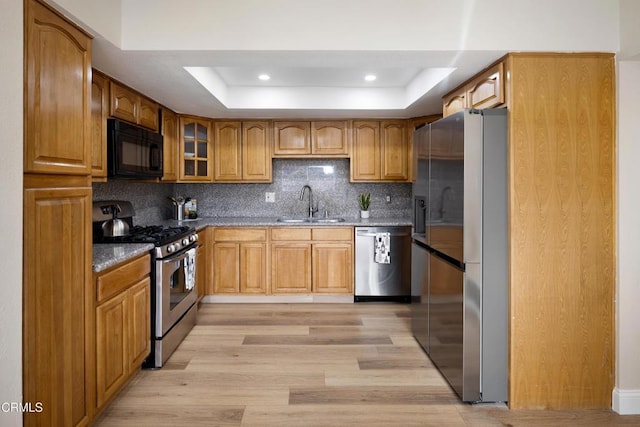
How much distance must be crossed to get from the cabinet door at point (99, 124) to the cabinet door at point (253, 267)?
2017mm

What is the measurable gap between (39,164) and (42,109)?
0.24 meters

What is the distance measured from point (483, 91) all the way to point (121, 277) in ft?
8.45

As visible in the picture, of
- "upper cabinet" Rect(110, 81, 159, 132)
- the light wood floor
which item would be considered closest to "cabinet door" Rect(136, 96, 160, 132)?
"upper cabinet" Rect(110, 81, 159, 132)

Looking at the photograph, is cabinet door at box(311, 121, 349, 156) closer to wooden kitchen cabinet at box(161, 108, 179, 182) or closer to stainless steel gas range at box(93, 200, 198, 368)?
wooden kitchen cabinet at box(161, 108, 179, 182)

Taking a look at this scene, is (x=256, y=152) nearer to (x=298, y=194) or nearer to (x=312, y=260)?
(x=298, y=194)

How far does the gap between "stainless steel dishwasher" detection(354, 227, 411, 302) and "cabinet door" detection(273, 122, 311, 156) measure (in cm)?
119

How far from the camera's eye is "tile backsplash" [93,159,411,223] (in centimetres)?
567

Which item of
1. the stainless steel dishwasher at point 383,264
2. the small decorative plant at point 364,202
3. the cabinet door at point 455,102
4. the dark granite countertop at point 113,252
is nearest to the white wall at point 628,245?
the cabinet door at point 455,102

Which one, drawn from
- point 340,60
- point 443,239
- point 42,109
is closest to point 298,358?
point 443,239

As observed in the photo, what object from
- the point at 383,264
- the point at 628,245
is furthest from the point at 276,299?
the point at 628,245

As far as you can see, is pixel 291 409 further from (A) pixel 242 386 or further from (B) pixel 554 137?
(B) pixel 554 137

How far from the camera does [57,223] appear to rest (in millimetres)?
2012

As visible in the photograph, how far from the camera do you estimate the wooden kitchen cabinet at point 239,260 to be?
4.97 metres

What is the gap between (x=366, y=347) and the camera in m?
3.63
